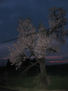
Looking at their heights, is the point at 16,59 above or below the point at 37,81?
above

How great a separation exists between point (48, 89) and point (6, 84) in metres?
5.69

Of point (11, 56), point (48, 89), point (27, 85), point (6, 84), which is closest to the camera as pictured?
point (48, 89)

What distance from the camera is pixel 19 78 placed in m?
20.1

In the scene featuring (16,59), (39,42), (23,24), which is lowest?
(16,59)

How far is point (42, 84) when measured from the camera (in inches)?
616

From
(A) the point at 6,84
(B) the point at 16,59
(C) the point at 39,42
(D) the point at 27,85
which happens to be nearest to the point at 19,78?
(A) the point at 6,84

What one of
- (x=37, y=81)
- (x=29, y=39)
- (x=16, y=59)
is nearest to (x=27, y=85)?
(x=37, y=81)

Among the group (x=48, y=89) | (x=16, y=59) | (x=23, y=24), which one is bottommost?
(x=48, y=89)

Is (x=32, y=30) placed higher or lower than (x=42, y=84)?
higher

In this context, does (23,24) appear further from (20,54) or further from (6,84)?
(6,84)

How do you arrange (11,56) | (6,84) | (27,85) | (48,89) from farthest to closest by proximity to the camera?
(6,84) → (27,85) → (11,56) → (48,89)

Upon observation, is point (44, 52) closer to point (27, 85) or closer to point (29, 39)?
point (29, 39)

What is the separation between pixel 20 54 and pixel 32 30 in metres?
1.90

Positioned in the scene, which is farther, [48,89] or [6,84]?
[6,84]
